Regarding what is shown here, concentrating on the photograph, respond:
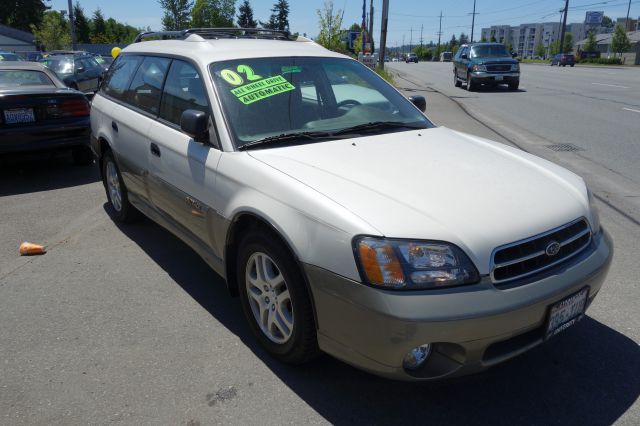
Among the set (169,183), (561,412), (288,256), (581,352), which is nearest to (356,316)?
(288,256)

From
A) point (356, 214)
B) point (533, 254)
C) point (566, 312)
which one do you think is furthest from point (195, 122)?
point (566, 312)

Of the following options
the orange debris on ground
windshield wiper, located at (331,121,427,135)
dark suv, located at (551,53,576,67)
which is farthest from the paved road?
dark suv, located at (551,53,576,67)

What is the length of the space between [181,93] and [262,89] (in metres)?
0.72

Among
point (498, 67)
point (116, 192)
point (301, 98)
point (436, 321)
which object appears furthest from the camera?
point (498, 67)

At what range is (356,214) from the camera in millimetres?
2441

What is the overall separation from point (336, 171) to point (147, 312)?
1759 mm

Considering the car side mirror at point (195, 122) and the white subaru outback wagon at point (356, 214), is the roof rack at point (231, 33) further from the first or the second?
the car side mirror at point (195, 122)

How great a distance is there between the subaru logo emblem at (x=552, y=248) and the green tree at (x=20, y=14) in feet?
275

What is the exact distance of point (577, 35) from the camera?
170m

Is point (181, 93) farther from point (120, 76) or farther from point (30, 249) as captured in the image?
point (30, 249)

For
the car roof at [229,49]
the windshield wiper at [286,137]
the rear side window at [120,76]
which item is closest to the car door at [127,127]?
the rear side window at [120,76]

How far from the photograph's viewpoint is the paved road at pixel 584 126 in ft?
22.7

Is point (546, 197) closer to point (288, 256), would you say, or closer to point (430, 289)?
point (430, 289)

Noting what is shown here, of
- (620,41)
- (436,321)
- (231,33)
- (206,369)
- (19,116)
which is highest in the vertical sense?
(620,41)
